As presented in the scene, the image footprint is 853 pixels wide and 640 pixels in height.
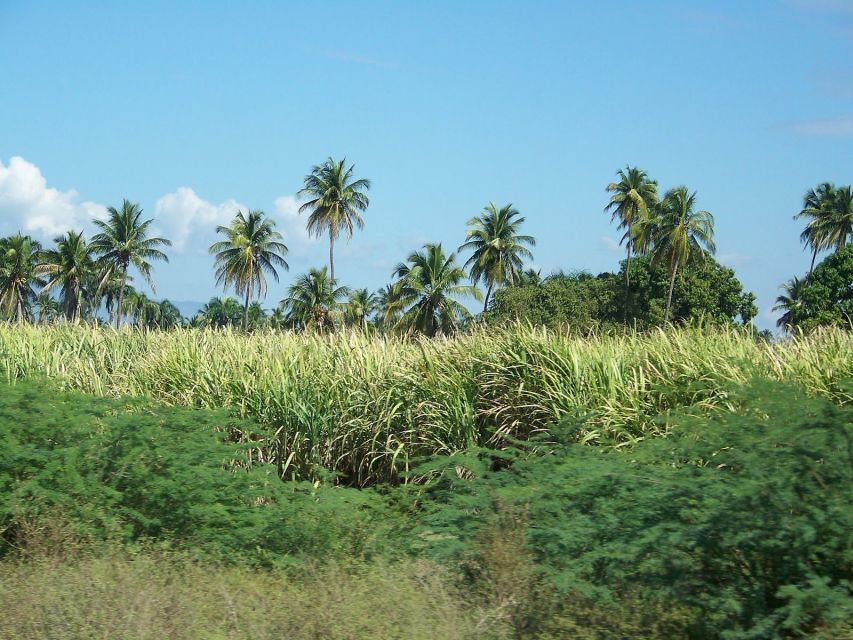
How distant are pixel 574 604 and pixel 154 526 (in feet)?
12.2

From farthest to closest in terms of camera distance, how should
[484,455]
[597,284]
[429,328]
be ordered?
[597,284] → [429,328] → [484,455]

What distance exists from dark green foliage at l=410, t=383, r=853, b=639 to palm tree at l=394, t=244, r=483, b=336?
4654 cm

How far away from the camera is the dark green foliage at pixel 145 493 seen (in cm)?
722

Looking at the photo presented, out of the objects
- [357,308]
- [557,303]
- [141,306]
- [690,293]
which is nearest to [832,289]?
[690,293]

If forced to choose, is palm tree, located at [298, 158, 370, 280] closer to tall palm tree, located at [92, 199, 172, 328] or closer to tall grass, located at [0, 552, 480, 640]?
tall palm tree, located at [92, 199, 172, 328]

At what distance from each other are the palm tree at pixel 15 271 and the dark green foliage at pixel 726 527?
68.6 metres

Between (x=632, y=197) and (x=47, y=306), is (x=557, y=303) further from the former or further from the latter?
(x=47, y=306)

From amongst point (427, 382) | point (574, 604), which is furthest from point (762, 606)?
point (427, 382)

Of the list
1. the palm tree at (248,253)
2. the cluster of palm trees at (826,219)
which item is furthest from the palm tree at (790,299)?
the palm tree at (248,253)

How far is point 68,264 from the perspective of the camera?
67062mm

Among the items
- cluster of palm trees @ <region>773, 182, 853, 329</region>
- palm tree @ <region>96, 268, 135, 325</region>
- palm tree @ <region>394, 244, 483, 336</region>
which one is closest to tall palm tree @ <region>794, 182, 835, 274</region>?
cluster of palm trees @ <region>773, 182, 853, 329</region>

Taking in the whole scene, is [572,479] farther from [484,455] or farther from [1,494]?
[1,494]

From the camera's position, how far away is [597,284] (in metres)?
57.3

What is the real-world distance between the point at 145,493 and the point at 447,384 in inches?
217
